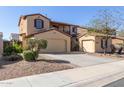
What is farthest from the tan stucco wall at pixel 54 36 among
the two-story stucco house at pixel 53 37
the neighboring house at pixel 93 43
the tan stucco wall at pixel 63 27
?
the tan stucco wall at pixel 63 27

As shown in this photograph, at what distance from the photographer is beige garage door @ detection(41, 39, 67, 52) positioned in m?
30.6

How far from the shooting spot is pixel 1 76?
12.5m

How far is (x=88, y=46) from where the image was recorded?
34.9 m

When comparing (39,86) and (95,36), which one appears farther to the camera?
(95,36)

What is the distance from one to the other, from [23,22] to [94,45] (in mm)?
11414

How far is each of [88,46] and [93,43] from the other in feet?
3.62

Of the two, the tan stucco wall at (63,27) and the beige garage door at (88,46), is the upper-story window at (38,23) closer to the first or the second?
the tan stucco wall at (63,27)

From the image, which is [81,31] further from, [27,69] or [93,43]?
[27,69]

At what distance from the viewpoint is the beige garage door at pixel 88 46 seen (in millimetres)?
34312

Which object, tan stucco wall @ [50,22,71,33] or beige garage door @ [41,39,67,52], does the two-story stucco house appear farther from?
tan stucco wall @ [50,22,71,33]

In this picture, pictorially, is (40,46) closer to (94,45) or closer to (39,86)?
(39,86)

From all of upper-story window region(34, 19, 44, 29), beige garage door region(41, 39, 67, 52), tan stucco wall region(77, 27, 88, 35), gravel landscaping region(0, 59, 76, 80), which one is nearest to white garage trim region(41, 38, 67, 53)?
beige garage door region(41, 39, 67, 52)
